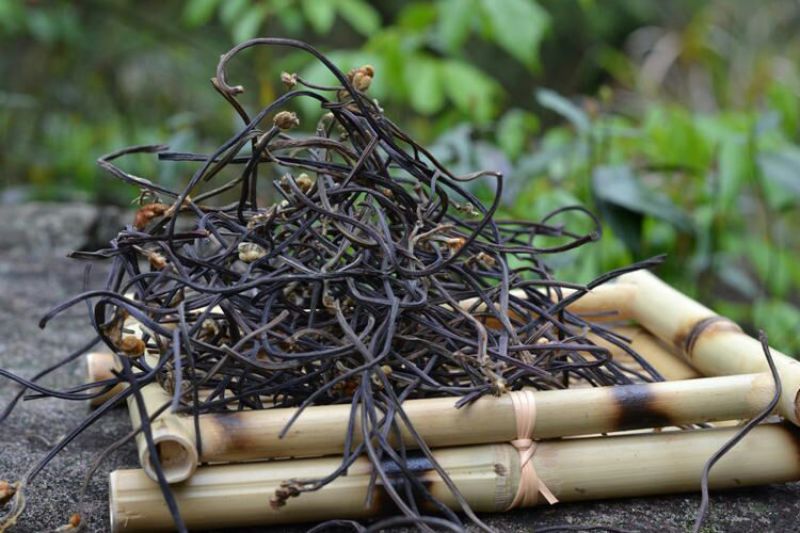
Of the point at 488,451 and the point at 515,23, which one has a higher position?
the point at 515,23

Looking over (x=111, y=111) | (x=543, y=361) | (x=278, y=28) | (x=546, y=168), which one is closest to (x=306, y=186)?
(x=543, y=361)

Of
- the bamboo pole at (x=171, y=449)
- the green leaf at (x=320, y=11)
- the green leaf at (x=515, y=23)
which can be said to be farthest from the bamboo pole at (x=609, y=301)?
the green leaf at (x=320, y=11)

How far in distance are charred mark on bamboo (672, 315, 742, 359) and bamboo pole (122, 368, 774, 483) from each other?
13 centimetres

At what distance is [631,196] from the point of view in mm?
1191

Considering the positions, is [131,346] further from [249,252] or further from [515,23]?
[515,23]

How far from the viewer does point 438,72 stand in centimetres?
155

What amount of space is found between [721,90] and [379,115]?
73.4 inches

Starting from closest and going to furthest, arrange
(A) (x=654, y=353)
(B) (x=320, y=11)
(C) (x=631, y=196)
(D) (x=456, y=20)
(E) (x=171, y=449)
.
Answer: (E) (x=171, y=449)
(A) (x=654, y=353)
(C) (x=631, y=196)
(D) (x=456, y=20)
(B) (x=320, y=11)

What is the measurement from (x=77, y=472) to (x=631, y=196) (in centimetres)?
76

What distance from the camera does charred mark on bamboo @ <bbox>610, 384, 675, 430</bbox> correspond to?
585 millimetres

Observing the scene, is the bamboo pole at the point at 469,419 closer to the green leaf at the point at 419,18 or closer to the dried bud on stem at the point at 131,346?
the dried bud on stem at the point at 131,346

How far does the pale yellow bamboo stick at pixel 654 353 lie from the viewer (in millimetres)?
772

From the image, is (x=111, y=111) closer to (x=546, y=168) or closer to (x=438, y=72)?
(x=438, y=72)

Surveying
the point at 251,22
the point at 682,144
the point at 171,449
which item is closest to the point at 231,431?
the point at 171,449
